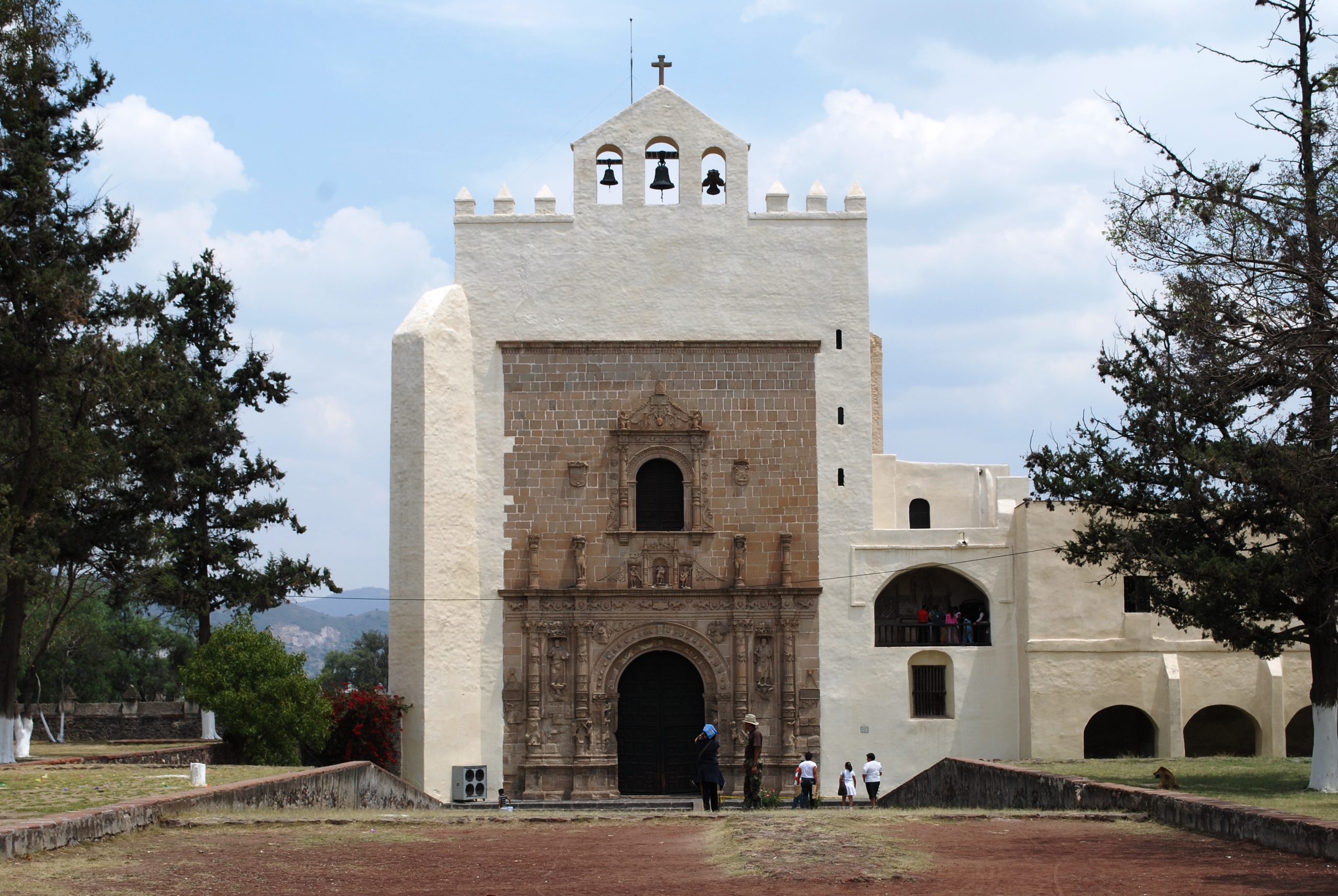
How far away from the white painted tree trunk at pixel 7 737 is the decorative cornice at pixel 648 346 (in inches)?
376

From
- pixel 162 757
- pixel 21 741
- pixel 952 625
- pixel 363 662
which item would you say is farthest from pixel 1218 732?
pixel 363 662

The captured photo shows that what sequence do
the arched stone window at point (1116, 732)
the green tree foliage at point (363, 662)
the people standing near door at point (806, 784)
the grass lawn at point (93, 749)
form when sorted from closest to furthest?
1. the people standing near door at point (806, 784)
2. the grass lawn at point (93, 749)
3. the arched stone window at point (1116, 732)
4. the green tree foliage at point (363, 662)

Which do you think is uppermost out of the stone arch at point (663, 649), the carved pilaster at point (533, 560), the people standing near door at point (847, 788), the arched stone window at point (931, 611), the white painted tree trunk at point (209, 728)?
the carved pilaster at point (533, 560)

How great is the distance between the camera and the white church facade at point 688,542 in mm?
24906

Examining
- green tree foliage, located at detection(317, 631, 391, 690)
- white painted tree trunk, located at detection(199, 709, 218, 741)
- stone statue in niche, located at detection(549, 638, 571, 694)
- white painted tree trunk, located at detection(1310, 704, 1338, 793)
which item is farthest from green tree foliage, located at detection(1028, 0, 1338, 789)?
green tree foliage, located at detection(317, 631, 391, 690)

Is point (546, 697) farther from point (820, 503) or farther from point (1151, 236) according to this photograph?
point (1151, 236)

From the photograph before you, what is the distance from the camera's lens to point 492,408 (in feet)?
84.5

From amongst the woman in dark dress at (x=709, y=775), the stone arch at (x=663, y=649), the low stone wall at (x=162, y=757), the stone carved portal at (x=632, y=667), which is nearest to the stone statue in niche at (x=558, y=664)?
the stone carved portal at (x=632, y=667)

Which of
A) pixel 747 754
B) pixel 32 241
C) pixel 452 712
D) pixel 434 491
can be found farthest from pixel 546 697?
pixel 32 241

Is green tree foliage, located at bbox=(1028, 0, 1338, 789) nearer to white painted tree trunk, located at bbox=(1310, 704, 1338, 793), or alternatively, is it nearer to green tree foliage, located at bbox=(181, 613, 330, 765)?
white painted tree trunk, located at bbox=(1310, 704, 1338, 793)

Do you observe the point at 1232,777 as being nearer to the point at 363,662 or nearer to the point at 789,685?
the point at 789,685

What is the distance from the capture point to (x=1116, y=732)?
1091 inches

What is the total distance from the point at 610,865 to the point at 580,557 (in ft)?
50.9

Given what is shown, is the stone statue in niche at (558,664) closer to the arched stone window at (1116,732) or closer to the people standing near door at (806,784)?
the people standing near door at (806,784)
